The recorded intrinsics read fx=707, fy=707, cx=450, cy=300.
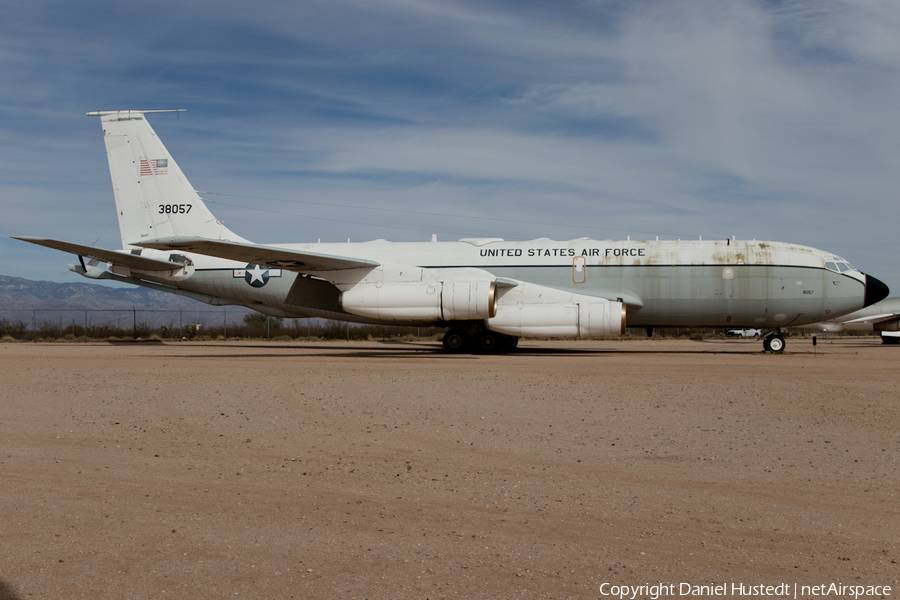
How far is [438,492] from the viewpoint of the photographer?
218 inches

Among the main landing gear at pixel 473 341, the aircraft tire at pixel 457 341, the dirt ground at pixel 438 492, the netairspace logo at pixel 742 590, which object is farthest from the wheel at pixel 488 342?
the netairspace logo at pixel 742 590

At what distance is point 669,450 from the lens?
7.04 meters

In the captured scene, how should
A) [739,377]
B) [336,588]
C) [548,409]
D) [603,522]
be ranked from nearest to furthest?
[336,588], [603,522], [548,409], [739,377]

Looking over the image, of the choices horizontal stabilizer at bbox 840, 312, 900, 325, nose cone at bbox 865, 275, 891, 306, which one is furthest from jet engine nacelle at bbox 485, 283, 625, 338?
horizontal stabilizer at bbox 840, 312, 900, 325

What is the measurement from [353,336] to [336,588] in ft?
132

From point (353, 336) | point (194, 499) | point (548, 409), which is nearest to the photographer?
point (194, 499)

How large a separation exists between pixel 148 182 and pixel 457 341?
12.8 metres

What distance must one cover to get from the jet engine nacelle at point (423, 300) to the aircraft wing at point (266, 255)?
1.01 metres

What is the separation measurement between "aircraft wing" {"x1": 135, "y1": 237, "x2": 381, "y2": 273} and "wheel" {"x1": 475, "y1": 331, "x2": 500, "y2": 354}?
407 centimetres

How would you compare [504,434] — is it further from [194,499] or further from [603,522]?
[194,499]

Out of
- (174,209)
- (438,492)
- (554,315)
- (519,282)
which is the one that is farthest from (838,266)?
(174,209)

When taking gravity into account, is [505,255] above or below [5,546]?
above

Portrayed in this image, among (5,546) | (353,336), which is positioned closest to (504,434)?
(5,546)

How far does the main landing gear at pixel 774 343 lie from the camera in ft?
76.1
